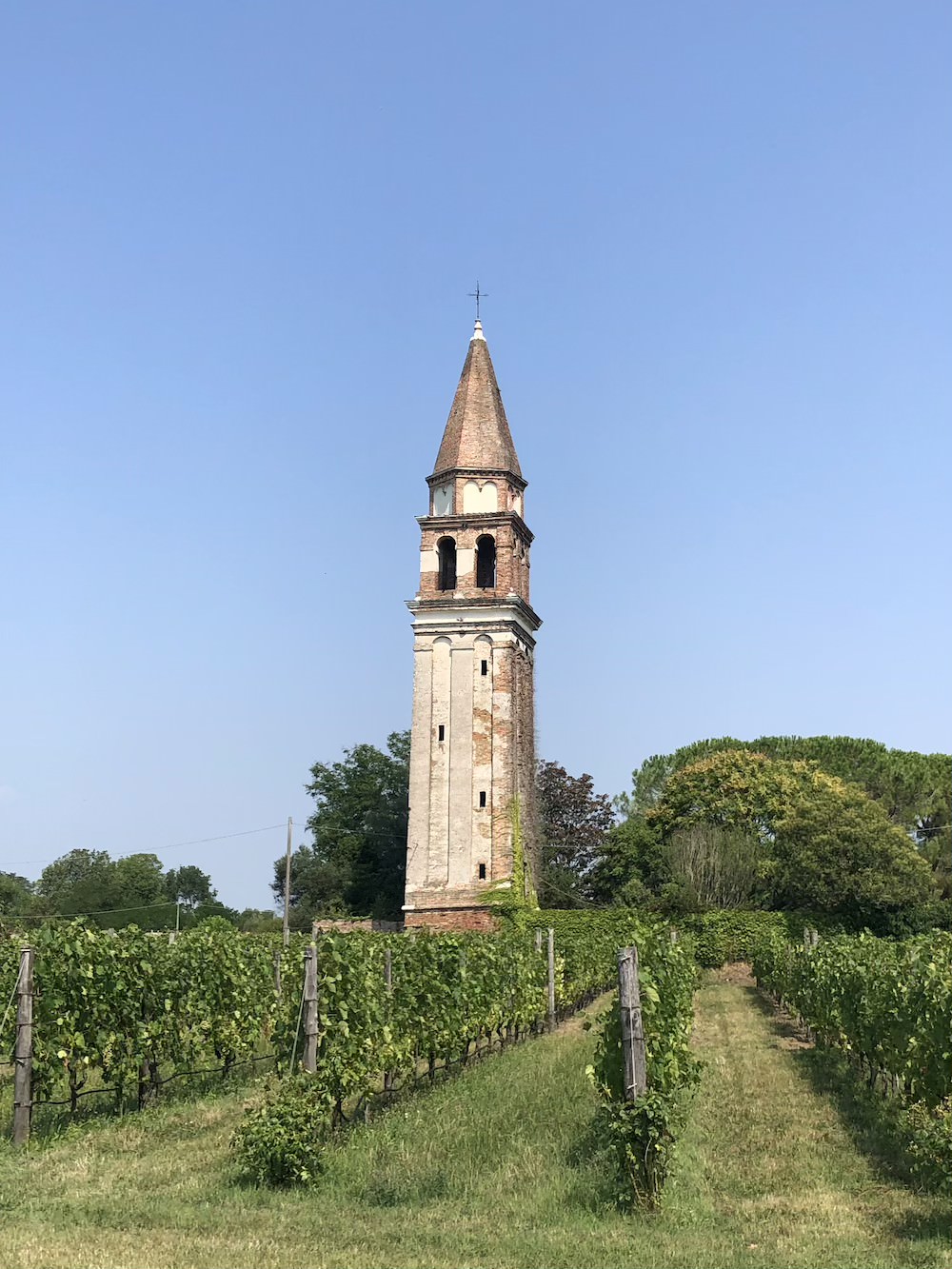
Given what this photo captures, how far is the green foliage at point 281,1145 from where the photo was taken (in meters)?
9.42

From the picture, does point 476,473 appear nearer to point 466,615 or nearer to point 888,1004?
point 466,615

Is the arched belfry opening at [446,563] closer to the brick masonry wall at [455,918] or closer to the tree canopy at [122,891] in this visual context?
the brick masonry wall at [455,918]

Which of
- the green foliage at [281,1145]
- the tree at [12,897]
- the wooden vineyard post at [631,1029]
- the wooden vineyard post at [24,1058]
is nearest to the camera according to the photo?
the wooden vineyard post at [631,1029]

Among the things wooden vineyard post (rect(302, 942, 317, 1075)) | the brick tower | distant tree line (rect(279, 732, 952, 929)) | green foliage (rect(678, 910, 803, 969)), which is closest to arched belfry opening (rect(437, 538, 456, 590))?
the brick tower

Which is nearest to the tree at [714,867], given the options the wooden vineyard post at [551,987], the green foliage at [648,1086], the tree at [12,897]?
the wooden vineyard post at [551,987]

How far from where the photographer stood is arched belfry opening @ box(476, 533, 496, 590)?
142ft

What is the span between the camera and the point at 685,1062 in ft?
37.9

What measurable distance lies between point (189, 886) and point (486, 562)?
187 ft

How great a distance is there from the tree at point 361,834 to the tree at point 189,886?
20311mm

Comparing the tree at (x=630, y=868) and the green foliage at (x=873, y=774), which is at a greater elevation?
the green foliage at (x=873, y=774)

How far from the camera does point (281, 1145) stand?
9.40m

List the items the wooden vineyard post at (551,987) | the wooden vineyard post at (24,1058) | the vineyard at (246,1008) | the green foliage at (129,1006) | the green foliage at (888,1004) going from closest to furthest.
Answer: the green foliage at (888,1004) < the wooden vineyard post at (24,1058) < the vineyard at (246,1008) < the green foliage at (129,1006) < the wooden vineyard post at (551,987)

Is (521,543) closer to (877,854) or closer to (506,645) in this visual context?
(506,645)

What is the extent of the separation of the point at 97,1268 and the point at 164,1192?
79.8 inches
